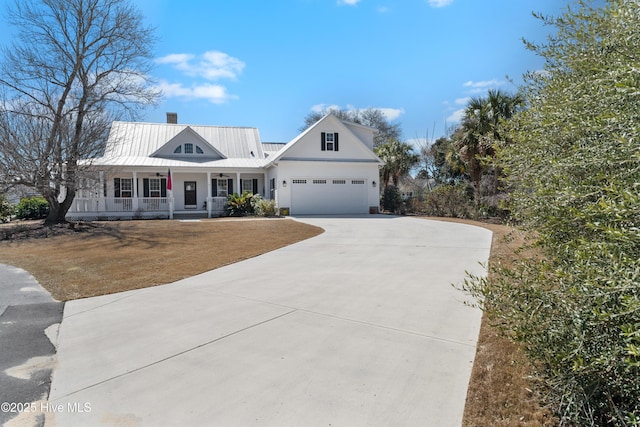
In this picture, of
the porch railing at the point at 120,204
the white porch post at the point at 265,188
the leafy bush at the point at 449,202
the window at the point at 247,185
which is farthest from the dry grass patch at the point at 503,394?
the window at the point at 247,185

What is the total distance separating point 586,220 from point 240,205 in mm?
21992

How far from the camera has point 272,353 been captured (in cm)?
429

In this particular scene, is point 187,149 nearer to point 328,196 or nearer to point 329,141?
point 329,141

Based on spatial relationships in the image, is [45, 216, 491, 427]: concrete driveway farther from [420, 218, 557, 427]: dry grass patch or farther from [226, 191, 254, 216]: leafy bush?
[226, 191, 254, 216]: leafy bush

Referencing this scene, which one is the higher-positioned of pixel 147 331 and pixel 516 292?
pixel 516 292

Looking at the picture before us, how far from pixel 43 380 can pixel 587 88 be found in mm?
5374

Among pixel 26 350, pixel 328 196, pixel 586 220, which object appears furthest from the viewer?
pixel 328 196

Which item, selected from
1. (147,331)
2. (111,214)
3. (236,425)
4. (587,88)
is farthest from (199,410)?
(111,214)

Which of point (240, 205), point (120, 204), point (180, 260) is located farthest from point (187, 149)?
point (180, 260)

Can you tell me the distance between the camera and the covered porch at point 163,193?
22547 millimetres

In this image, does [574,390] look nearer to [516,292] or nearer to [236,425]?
[516,292]

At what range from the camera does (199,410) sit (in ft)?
10.6

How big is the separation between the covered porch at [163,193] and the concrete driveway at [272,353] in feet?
54.8

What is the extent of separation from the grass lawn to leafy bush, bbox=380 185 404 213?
1124 cm
